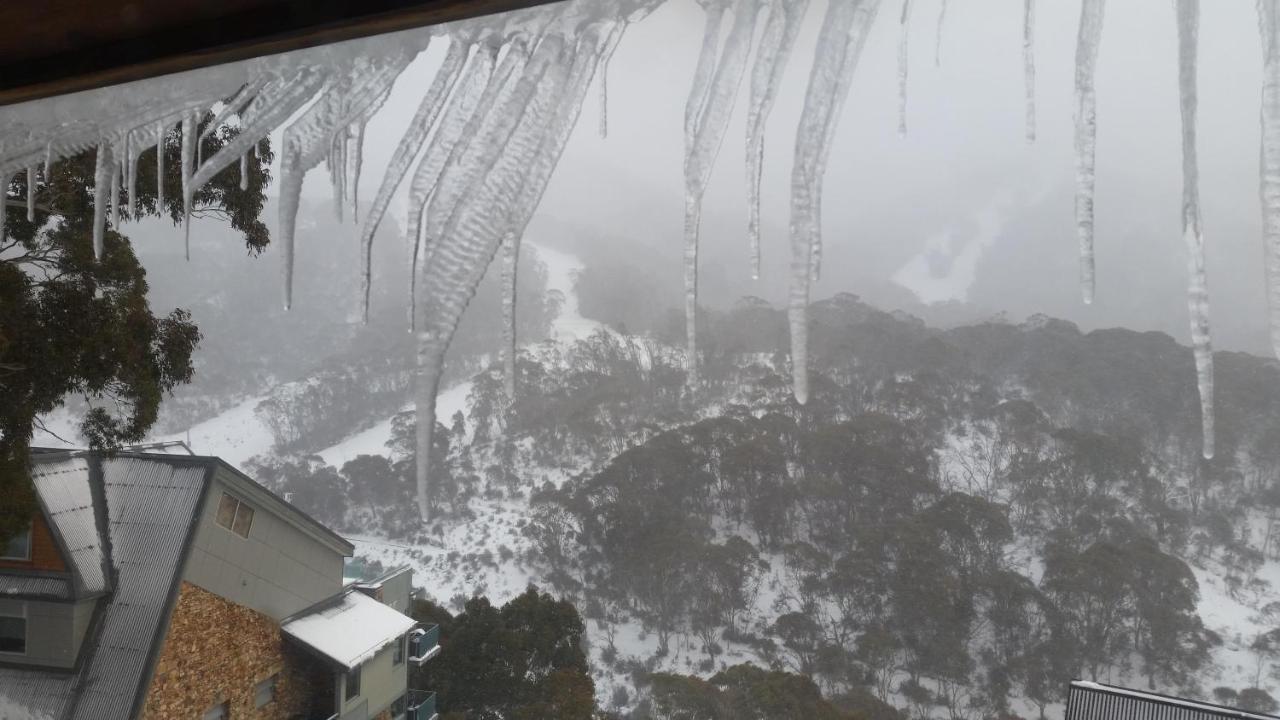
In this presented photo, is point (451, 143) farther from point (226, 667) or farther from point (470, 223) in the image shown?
point (226, 667)

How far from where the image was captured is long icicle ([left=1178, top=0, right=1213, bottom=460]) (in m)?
0.42

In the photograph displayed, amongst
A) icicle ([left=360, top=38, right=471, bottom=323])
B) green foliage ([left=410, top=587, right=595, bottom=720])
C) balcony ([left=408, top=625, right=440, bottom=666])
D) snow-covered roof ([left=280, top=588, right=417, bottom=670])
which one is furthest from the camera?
green foliage ([left=410, top=587, right=595, bottom=720])

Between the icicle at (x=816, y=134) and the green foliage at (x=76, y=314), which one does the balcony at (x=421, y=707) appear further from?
the icicle at (x=816, y=134)

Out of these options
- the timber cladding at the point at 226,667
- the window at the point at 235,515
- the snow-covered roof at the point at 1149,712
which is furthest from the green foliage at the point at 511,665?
the snow-covered roof at the point at 1149,712

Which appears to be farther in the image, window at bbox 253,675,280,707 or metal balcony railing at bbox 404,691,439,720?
metal balcony railing at bbox 404,691,439,720

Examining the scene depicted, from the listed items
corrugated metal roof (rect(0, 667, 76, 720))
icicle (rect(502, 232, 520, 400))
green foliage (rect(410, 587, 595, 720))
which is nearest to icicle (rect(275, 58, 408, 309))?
icicle (rect(502, 232, 520, 400))

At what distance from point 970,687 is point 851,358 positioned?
9.36 metres

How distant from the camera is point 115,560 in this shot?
396cm

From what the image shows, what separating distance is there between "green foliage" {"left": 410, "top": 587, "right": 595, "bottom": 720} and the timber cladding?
8.89 ft

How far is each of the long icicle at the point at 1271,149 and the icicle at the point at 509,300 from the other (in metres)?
0.46

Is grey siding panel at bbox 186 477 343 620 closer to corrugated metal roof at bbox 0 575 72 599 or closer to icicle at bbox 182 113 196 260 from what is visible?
corrugated metal roof at bbox 0 575 72 599

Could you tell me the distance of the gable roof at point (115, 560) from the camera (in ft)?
12.0

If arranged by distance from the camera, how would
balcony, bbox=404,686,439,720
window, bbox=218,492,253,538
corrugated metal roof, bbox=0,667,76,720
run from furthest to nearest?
1. balcony, bbox=404,686,439,720
2. window, bbox=218,492,253,538
3. corrugated metal roof, bbox=0,667,76,720

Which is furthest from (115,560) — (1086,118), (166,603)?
(1086,118)
